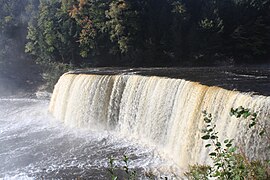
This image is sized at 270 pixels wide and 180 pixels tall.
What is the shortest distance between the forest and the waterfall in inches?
301

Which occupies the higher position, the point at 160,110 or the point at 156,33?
the point at 156,33

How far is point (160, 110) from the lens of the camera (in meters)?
10.8

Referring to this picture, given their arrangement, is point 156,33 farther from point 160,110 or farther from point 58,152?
point 58,152

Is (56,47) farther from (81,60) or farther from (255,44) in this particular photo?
(255,44)

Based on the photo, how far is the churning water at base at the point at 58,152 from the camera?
29.5 feet

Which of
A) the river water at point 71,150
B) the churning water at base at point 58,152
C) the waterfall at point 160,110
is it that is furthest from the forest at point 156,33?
the river water at point 71,150

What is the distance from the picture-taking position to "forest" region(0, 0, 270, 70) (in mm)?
23078

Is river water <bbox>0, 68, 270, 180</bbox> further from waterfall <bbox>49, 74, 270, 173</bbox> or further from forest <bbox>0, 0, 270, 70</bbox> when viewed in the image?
forest <bbox>0, 0, 270, 70</bbox>

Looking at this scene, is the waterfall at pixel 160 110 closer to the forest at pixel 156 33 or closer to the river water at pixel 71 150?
the river water at pixel 71 150

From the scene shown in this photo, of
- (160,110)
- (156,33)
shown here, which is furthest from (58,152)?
(156,33)

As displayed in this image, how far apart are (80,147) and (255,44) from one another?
1688 centimetres

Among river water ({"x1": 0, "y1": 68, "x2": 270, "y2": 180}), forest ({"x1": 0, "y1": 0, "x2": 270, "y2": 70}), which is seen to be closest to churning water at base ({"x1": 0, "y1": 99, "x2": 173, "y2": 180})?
river water ({"x1": 0, "y1": 68, "x2": 270, "y2": 180})

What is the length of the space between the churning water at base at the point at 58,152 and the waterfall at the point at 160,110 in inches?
23.1

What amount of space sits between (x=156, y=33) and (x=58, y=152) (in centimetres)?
1529
